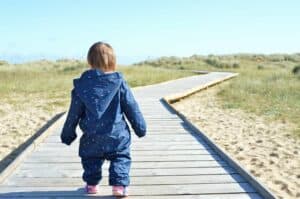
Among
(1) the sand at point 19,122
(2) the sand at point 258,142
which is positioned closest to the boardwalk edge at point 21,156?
(1) the sand at point 19,122

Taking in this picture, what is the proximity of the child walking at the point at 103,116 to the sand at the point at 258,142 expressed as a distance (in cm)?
215

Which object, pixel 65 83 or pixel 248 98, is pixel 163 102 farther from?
pixel 65 83

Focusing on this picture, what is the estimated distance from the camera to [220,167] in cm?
466

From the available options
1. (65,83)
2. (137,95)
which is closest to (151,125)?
(137,95)

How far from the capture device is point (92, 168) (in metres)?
3.60

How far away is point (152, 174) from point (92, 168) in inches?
37.5

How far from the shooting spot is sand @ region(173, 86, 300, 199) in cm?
541

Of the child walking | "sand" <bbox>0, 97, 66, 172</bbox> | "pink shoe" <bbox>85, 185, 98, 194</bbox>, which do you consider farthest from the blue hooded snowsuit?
"sand" <bbox>0, 97, 66, 172</bbox>

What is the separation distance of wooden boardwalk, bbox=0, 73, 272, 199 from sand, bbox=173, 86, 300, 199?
0.81 m

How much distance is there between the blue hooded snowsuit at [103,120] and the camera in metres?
3.42

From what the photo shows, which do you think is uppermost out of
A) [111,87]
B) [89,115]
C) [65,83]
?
[111,87]

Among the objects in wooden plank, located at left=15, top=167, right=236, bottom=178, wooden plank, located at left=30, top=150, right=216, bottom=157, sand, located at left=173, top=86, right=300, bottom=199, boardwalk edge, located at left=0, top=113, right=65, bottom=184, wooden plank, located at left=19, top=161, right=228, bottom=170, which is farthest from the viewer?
sand, located at left=173, top=86, right=300, bottom=199

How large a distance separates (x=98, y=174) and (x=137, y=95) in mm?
10059

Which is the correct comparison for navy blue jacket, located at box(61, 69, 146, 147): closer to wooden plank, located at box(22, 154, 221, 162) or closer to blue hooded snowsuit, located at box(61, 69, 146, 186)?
blue hooded snowsuit, located at box(61, 69, 146, 186)
